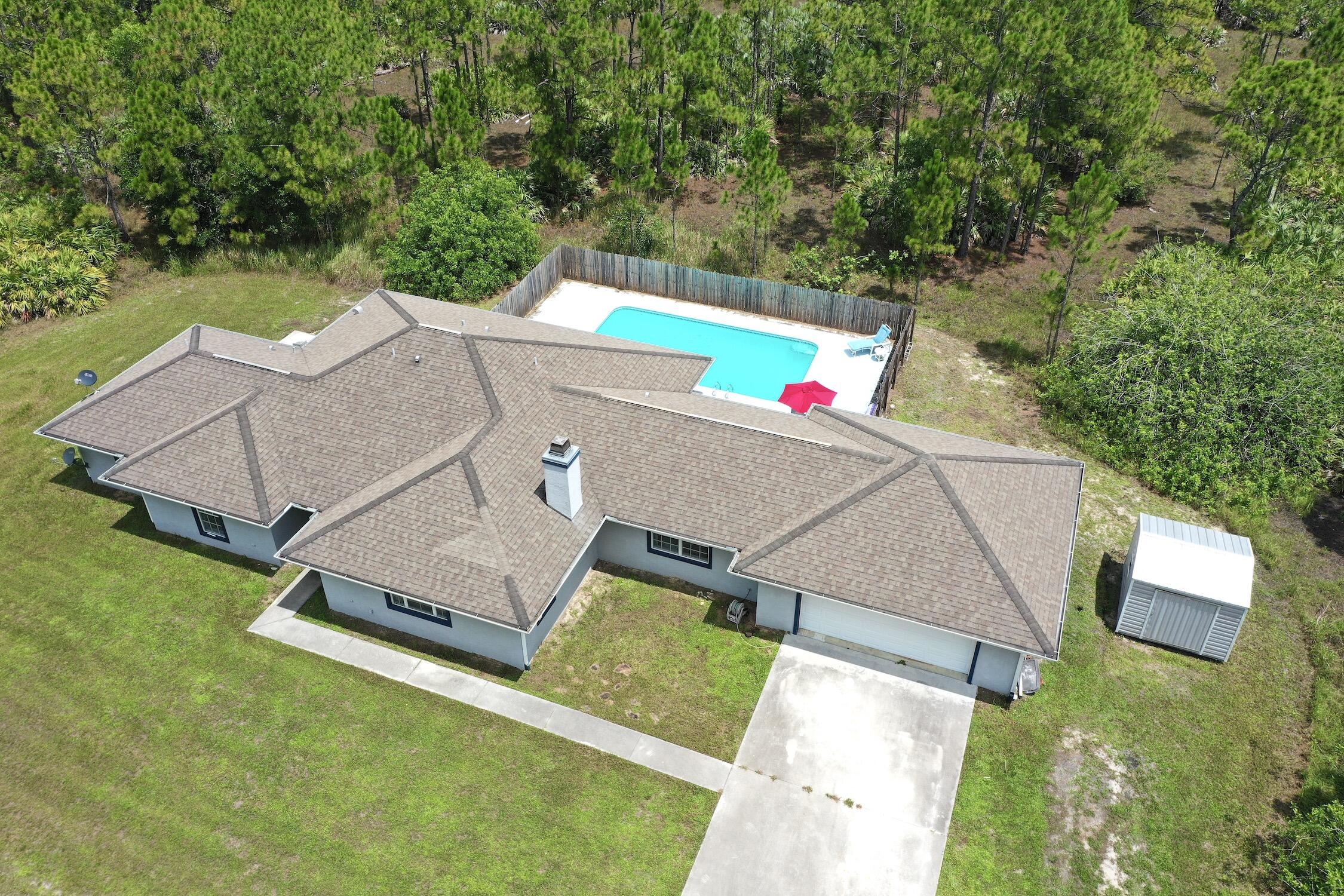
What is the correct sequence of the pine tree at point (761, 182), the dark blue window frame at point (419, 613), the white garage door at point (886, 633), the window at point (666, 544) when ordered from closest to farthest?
the white garage door at point (886, 633), the dark blue window frame at point (419, 613), the window at point (666, 544), the pine tree at point (761, 182)

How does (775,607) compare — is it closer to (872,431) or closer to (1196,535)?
(872,431)

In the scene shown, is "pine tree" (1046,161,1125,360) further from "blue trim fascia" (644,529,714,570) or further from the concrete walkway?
the concrete walkway

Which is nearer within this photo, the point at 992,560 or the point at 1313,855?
the point at 1313,855

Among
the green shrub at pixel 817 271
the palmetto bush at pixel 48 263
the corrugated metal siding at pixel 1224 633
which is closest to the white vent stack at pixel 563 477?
the corrugated metal siding at pixel 1224 633

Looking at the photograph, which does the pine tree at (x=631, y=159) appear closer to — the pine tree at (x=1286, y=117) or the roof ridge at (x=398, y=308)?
the roof ridge at (x=398, y=308)

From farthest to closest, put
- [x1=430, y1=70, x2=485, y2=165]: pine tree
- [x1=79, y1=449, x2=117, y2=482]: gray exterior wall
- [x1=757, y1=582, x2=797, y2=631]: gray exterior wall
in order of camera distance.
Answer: [x1=430, y1=70, x2=485, y2=165]: pine tree < [x1=79, y1=449, x2=117, y2=482]: gray exterior wall < [x1=757, y1=582, x2=797, y2=631]: gray exterior wall

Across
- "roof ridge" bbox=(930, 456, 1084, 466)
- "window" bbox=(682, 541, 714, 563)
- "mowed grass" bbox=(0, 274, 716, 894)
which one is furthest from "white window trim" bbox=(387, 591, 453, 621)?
"roof ridge" bbox=(930, 456, 1084, 466)

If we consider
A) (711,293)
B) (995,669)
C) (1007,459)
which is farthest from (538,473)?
(711,293)
